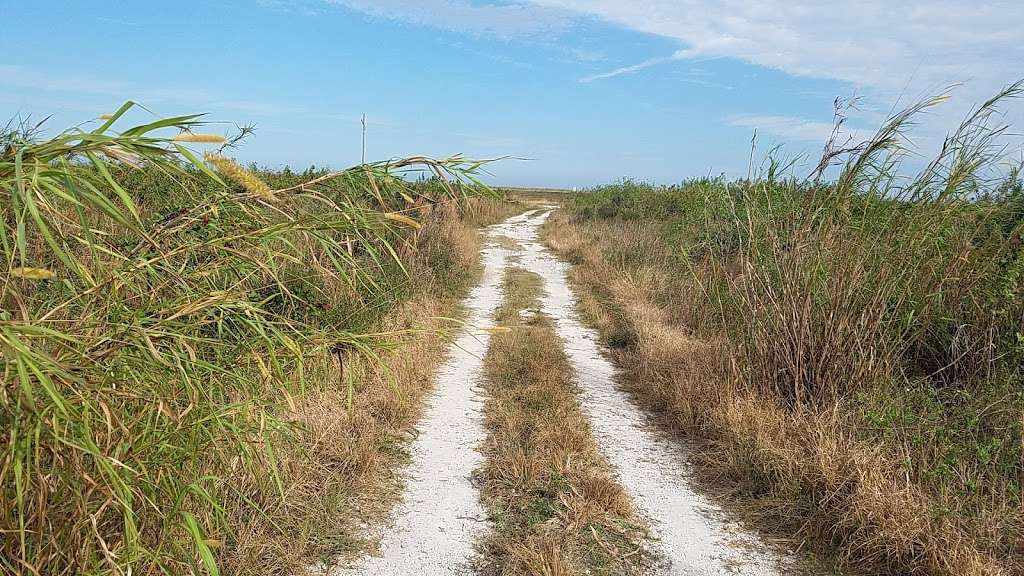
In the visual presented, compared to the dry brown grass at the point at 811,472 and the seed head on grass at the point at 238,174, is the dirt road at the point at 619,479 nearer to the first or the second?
the dry brown grass at the point at 811,472

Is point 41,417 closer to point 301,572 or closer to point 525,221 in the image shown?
point 301,572

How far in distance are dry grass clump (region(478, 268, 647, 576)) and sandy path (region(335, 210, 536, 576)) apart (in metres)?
0.11

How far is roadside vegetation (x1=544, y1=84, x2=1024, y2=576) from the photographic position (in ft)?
9.80

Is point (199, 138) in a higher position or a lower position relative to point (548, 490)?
higher

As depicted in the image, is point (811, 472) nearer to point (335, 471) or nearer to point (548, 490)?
point (548, 490)

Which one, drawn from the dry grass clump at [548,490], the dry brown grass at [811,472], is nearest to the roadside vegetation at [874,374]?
the dry brown grass at [811,472]

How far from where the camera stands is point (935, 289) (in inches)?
176

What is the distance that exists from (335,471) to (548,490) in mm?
1136

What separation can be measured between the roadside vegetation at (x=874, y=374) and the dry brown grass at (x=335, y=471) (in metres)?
1.92

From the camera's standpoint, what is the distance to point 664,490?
3645 mm

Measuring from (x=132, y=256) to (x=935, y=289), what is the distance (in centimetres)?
483

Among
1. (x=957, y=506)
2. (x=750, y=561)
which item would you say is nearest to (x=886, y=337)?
(x=957, y=506)

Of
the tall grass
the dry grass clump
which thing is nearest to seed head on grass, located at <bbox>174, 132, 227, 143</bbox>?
the tall grass

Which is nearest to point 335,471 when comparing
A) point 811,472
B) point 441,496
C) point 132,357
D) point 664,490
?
point 441,496
